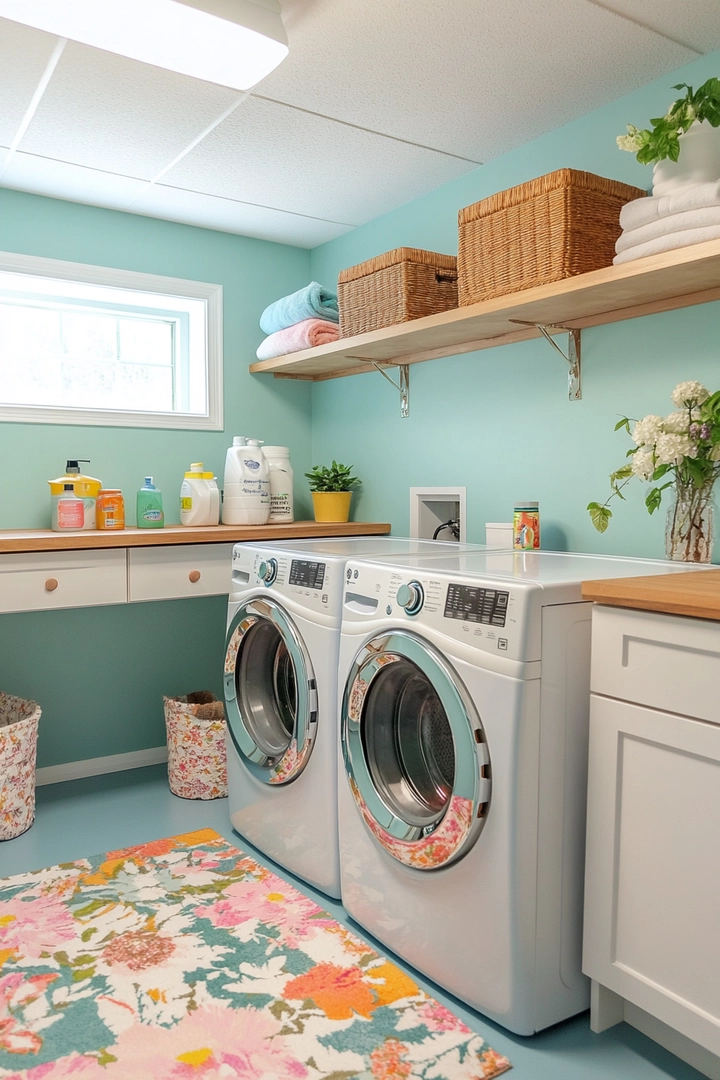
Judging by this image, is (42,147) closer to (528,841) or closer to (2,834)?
(2,834)

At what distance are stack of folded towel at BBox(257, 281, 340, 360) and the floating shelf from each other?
2.4 inches

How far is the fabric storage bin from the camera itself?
242 centimetres

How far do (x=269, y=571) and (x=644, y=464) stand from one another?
41.3 inches

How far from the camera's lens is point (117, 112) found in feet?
7.43

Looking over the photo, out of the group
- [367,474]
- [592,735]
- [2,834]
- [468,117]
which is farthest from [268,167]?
[2,834]

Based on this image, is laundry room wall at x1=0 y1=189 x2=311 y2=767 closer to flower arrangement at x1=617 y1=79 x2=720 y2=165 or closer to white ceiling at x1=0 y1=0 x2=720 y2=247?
white ceiling at x1=0 y1=0 x2=720 y2=247

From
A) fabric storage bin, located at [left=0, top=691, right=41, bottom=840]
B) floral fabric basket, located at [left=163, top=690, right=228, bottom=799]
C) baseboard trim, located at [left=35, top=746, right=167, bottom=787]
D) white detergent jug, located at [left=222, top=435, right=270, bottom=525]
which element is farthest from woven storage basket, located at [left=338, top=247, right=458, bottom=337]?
baseboard trim, located at [left=35, top=746, right=167, bottom=787]

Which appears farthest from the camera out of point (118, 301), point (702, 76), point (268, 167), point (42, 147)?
point (118, 301)

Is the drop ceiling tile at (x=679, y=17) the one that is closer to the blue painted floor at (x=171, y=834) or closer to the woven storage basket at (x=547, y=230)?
the woven storage basket at (x=547, y=230)

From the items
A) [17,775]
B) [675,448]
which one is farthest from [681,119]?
[17,775]

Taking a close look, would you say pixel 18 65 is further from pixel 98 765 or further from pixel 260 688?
pixel 98 765

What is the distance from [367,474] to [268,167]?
47.6 inches

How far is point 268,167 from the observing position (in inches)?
105

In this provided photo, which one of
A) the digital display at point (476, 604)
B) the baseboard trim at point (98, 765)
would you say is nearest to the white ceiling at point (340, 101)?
the digital display at point (476, 604)
